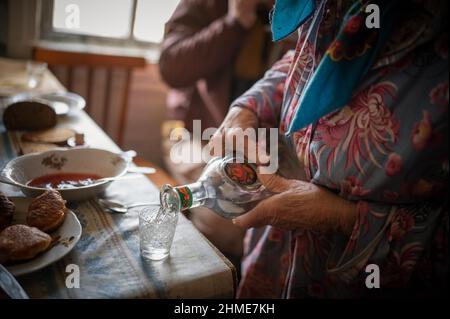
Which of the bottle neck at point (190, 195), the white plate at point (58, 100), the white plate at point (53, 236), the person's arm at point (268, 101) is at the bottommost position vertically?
the white plate at point (53, 236)

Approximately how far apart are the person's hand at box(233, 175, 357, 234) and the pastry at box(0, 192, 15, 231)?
1.34 feet

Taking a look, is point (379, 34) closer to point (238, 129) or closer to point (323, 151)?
point (323, 151)

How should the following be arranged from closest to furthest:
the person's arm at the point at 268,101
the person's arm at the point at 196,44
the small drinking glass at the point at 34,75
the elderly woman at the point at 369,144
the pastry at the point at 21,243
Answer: the pastry at the point at 21,243 < the elderly woman at the point at 369,144 < the person's arm at the point at 268,101 < the small drinking glass at the point at 34,75 < the person's arm at the point at 196,44

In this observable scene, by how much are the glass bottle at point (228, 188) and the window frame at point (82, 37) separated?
1643 millimetres

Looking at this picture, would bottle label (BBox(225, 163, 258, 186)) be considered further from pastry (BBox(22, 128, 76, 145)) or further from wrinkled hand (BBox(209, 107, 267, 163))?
pastry (BBox(22, 128, 76, 145))

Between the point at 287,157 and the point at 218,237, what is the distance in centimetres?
74

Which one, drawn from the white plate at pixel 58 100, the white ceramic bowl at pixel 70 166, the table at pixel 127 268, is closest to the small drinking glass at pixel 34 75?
the white plate at pixel 58 100

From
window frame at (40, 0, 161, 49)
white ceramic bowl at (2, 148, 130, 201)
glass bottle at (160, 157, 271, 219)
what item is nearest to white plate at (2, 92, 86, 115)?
white ceramic bowl at (2, 148, 130, 201)

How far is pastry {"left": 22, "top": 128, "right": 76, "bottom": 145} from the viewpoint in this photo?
1.02m

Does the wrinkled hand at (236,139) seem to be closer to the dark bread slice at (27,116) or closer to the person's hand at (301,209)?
the person's hand at (301,209)

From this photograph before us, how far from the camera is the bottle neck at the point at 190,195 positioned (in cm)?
69

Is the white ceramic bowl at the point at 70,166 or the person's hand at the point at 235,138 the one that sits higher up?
the person's hand at the point at 235,138

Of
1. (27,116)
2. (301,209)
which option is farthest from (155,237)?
(27,116)

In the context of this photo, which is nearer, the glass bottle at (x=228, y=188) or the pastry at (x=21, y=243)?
the pastry at (x=21, y=243)
